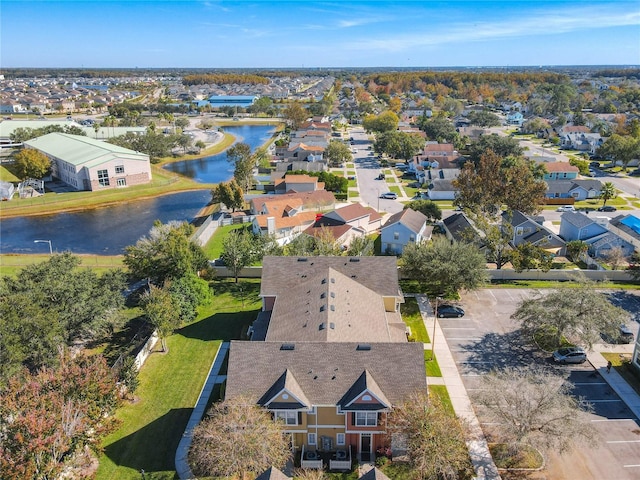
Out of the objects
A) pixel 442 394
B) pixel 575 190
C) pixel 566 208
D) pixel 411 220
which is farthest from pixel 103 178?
pixel 575 190

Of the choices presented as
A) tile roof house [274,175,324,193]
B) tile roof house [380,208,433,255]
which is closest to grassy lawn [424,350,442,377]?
tile roof house [380,208,433,255]

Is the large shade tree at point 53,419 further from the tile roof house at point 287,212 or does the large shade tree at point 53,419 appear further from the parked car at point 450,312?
the tile roof house at point 287,212

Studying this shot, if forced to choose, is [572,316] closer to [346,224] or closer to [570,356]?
[570,356]

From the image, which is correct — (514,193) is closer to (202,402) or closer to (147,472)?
(202,402)

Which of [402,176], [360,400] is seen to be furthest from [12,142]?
[360,400]

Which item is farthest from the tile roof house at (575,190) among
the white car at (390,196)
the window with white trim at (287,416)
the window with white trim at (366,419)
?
the window with white trim at (287,416)

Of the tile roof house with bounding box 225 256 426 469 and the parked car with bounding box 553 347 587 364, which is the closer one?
the tile roof house with bounding box 225 256 426 469

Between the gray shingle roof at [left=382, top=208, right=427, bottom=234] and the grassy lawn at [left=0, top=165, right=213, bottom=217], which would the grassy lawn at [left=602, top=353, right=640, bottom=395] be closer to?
the gray shingle roof at [left=382, top=208, right=427, bottom=234]
